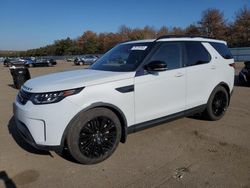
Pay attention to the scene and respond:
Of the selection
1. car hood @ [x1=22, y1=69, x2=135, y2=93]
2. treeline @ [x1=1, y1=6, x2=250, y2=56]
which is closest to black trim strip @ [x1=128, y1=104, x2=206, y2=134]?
car hood @ [x1=22, y1=69, x2=135, y2=93]

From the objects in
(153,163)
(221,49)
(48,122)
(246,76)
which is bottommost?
(153,163)

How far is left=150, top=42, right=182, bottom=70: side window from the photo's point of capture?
15.2 ft

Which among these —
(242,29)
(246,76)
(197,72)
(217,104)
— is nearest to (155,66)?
(197,72)

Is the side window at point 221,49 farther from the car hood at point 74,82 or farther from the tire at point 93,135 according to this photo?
the tire at point 93,135

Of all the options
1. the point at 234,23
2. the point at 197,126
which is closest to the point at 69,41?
the point at 234,23

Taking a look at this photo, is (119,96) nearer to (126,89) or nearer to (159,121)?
(126,89)

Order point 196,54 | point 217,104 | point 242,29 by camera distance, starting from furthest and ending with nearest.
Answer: point 242,29 → point 217,104 → point 196,54

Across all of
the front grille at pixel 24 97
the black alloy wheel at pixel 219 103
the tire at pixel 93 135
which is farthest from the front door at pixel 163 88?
the front grille at pixel 24 97

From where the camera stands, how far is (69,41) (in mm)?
94938

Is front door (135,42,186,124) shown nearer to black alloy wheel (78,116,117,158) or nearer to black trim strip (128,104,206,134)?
black trim strip (128,104,206,134)

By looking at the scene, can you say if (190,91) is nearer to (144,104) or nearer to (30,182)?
(144,104)

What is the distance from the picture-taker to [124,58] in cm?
486

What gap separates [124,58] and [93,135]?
5.36 feet

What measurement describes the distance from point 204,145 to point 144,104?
1.26 metres
